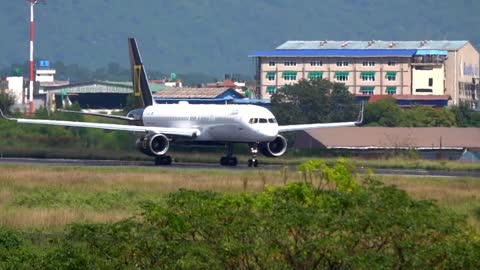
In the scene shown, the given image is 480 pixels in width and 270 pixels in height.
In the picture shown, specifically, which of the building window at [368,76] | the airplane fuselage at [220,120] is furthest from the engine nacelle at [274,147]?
the building window at [368,76]

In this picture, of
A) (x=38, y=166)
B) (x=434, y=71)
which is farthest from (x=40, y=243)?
(x=434, y=71)

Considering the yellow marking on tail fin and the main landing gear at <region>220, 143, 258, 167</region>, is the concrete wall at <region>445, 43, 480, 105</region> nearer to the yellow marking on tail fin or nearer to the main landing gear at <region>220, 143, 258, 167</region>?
the yellow marking on tail fin

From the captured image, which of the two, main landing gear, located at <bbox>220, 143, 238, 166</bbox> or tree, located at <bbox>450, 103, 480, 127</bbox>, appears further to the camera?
tree, located at <bbox>450, 103, 480, 127</bbox>

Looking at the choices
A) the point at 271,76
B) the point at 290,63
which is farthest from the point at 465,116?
the point at 271,76

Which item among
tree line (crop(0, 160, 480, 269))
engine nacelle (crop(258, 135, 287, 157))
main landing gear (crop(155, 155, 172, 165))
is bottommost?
tree line (crop(0, 160, 480, 269))

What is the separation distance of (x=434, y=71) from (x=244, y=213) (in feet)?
407

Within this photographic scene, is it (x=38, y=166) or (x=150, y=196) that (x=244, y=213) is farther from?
(x=38, y=166)

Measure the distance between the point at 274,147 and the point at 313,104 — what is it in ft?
162

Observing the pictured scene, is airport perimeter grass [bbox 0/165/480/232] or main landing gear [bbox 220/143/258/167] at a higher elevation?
main landing gear [bbox 220/143/258/167]

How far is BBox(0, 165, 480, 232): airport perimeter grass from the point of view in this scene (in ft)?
116

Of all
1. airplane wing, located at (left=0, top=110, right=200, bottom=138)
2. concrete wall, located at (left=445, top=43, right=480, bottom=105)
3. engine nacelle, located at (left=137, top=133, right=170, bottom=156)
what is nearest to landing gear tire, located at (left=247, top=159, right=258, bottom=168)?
engine nacelle, located at (left=137, top=133, right=170, bottom=156)

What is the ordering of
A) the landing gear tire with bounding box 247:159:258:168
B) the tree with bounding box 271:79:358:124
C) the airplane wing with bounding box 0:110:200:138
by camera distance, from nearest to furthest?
the landing gear tire with bounding box 247:159:258:168, the airplane wing with bounding box 0:110:200:138, the tree with bounding box 271:79:358:124

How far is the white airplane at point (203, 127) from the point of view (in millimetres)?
61344

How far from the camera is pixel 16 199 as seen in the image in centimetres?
4025
